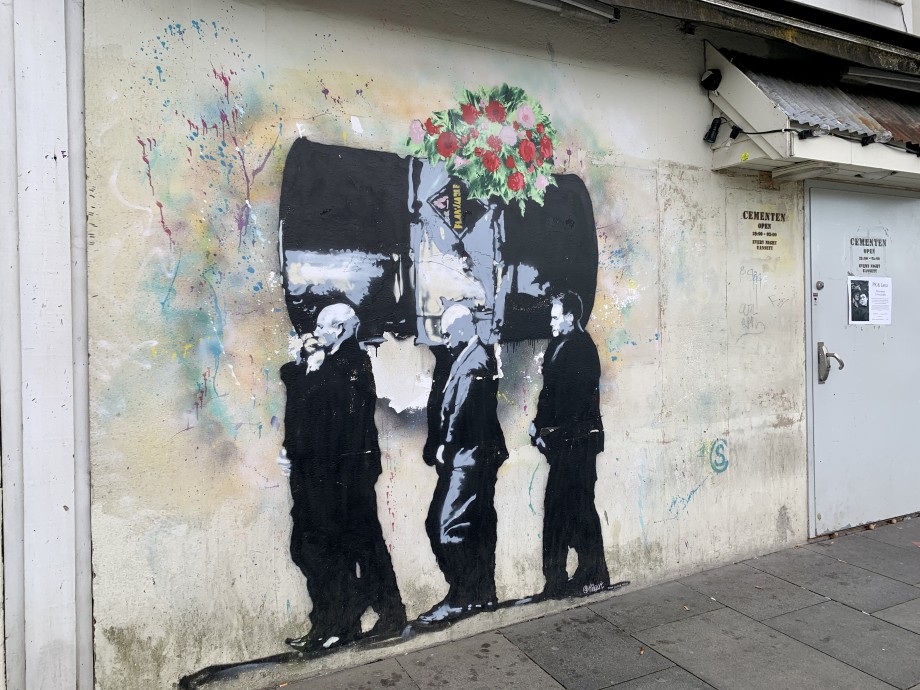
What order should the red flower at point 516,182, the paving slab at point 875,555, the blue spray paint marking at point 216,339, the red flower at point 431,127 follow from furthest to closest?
the paving slab at point 875,555 → the red flower at point 516,182 → the red flower at point 431,127 → the blue spray paint marking at point 216,339

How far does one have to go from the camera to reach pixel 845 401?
498cm

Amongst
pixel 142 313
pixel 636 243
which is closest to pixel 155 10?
pixel 142 313

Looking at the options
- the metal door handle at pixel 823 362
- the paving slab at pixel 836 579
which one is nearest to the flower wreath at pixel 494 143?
the metal door handle at pixel 823 362

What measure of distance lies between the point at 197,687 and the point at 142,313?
1.71m

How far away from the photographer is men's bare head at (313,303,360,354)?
3.20 m

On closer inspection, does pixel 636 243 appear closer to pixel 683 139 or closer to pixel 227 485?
pixel 683 139

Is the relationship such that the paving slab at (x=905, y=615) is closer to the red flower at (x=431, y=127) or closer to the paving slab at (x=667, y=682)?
the paving slab at (x=667, y=682)

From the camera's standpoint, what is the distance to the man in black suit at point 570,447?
12.5 feet

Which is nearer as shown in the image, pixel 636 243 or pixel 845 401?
pixel 636 243

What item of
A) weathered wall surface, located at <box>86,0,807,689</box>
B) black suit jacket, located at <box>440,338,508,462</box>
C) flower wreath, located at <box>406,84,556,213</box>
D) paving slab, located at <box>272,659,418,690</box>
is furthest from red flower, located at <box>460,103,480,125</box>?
paving slab, located at <box>272,659,418,690</box>

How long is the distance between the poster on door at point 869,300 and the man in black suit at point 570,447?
8.23 feet

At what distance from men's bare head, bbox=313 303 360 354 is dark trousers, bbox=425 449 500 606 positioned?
0.88 m

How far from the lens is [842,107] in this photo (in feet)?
14.8

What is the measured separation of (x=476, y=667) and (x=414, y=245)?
2.19 metres
